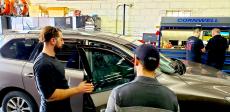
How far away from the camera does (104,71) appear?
339 centimetres

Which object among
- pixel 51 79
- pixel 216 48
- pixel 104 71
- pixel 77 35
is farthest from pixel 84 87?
pixel 216 48

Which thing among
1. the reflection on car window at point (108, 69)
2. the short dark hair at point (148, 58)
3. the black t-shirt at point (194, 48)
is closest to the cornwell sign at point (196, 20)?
the black t-shirt at point (194, 48)

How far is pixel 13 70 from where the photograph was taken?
3850 mm

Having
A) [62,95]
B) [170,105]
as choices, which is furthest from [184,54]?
[170,105]

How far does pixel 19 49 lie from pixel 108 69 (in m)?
1.40

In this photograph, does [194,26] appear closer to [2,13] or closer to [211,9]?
[211,9]

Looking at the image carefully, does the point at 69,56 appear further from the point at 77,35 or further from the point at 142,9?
the point at 142,9

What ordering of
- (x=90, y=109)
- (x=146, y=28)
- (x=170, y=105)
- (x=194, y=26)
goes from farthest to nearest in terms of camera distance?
(x=146, y=28), (x=194, y=26), (x=90, y=109), (x=170, y=105)

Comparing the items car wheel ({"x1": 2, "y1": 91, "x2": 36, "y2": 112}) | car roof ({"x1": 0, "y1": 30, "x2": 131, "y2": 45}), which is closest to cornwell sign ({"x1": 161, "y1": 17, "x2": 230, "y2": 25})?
car roof ({"x1": 0, "y1": 30, "x2": 131, "y2": 45})

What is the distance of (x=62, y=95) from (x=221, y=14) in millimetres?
6836

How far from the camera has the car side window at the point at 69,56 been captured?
3.31m

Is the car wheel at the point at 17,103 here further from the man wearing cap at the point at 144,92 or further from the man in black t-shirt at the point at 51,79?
the man wearing cap at the point at 144,92

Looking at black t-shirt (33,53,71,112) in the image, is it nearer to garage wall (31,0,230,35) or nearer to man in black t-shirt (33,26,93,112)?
man in black t-shirt (33,26,93,112)

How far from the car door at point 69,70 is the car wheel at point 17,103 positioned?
0.13 meters
